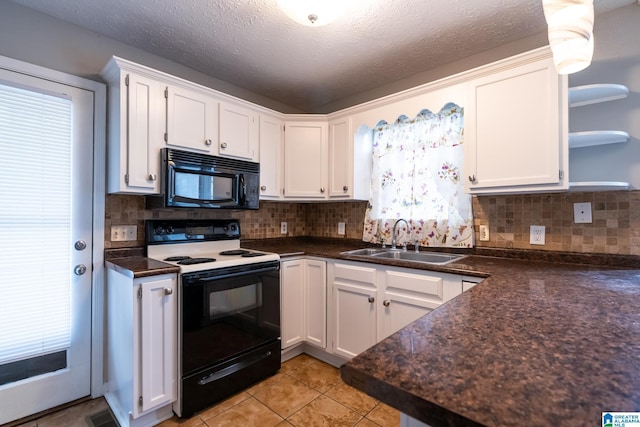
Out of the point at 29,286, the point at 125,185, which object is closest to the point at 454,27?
the point at 125,185

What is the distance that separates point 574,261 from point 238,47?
261 cm

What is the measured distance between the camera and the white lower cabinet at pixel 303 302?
2.36 meters

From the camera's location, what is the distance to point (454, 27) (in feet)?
6.41

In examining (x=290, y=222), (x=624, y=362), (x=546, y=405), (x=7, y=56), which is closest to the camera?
(x=546, y=405)

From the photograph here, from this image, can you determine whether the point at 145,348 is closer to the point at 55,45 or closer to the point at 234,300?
the point at 234,300

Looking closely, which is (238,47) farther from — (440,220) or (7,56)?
(440,220)

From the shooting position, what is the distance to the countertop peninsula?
0.47 m

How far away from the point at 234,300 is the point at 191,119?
127cm

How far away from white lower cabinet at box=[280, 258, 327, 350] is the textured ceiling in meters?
1.58

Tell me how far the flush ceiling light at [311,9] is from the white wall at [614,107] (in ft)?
5.11

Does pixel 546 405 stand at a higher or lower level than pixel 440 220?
lower

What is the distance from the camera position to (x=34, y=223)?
1793mm

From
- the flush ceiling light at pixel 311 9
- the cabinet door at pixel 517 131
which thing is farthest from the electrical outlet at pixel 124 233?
the cabinet door at pixel 517 131

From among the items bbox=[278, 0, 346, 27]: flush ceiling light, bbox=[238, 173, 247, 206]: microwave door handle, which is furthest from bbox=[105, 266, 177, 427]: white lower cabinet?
bbox=[278, 0, 346, 27]: flush ceiling light
